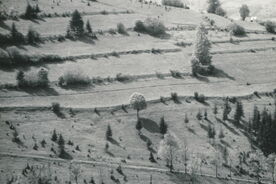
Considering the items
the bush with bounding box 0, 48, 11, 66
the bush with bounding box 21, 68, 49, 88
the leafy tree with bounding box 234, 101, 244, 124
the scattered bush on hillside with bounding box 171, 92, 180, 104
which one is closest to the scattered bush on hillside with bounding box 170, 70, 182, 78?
the scattered bush on hillside with bounding box 171, 92, 180, 104

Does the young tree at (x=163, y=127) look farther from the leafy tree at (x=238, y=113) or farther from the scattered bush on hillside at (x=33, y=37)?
the scattered bush on hillside at (x=33, y=37)

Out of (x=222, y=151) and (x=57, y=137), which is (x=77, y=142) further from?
(x=222, y=151)

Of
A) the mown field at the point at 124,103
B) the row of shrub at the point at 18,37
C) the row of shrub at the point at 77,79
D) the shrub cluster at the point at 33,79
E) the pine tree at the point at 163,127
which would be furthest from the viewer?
the row of shrub at the point at 18,37

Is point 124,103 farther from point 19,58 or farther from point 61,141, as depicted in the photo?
point 19,58

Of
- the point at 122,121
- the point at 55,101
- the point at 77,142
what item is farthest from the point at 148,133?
the point at 55,101

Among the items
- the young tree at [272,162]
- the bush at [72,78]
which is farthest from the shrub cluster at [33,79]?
the young tree at [272,162]
